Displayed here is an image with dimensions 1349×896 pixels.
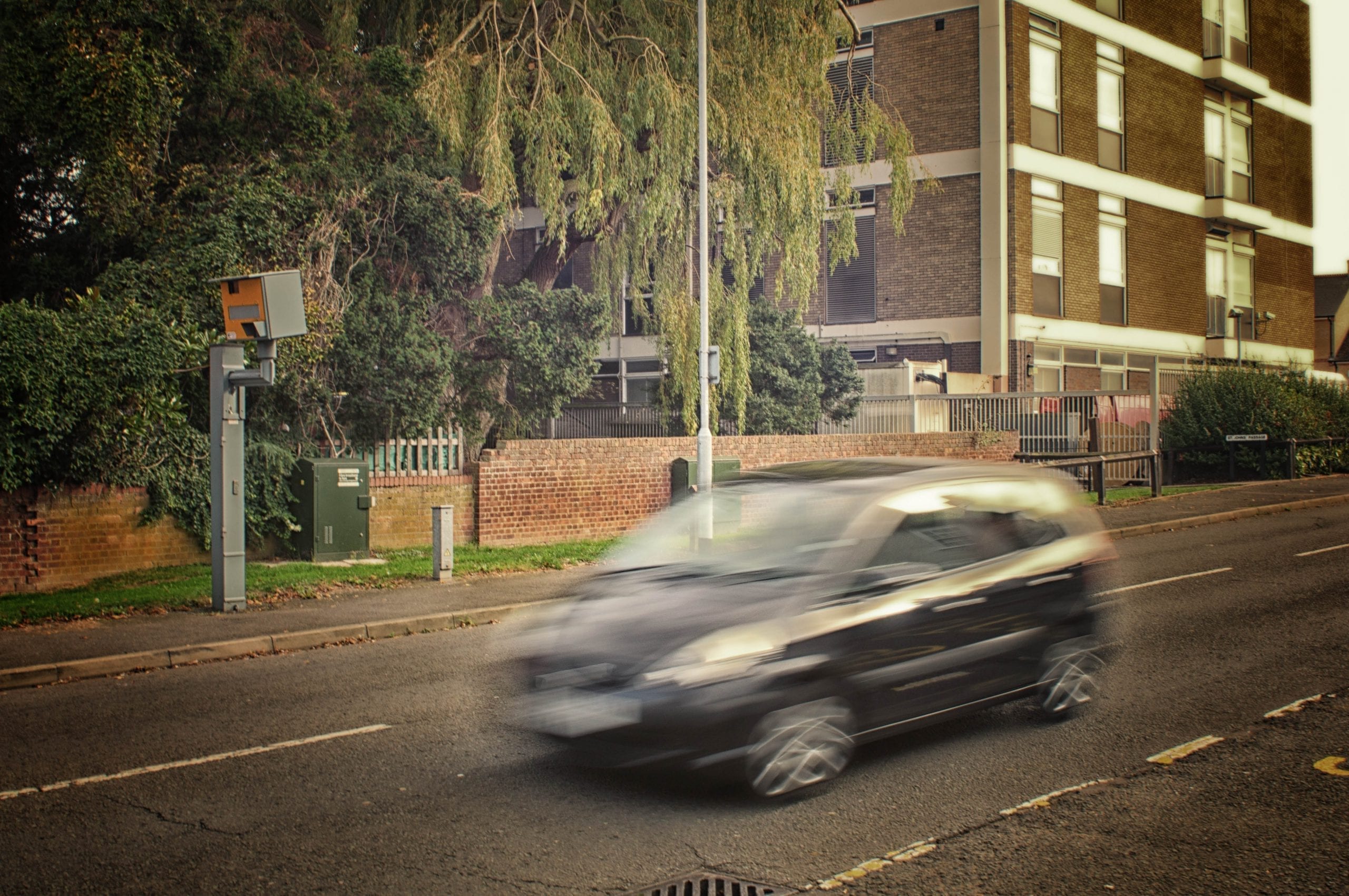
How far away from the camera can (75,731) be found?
708 cm

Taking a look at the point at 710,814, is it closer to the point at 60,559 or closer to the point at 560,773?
the point at 560,773

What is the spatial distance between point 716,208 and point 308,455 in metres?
9.09

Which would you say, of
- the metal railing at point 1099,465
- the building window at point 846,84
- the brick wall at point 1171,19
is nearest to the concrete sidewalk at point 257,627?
the metal railing at point 1099,465

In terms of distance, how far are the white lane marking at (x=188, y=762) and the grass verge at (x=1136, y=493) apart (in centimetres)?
1706

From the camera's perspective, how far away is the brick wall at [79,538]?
12.3 m

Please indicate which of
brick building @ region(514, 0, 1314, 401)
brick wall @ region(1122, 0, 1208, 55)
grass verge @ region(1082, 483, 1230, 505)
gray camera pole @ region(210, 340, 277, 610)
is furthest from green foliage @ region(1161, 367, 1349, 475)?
gray camera pole @ region(210, 340, 277, 610)

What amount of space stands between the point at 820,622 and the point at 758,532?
1036 millimetres

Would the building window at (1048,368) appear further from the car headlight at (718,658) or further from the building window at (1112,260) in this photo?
the car headlight at (718,658)

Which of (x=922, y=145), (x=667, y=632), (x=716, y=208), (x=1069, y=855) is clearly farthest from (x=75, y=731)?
(x=922, y=145)

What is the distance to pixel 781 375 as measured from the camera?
22.9 meters

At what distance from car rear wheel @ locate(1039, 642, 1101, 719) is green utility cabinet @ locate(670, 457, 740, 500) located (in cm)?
1100

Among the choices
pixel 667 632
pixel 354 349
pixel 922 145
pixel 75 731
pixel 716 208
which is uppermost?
pixel 922 145

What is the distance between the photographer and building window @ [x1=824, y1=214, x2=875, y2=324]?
30797 mm

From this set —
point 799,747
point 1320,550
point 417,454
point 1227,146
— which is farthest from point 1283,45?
point 799,747
